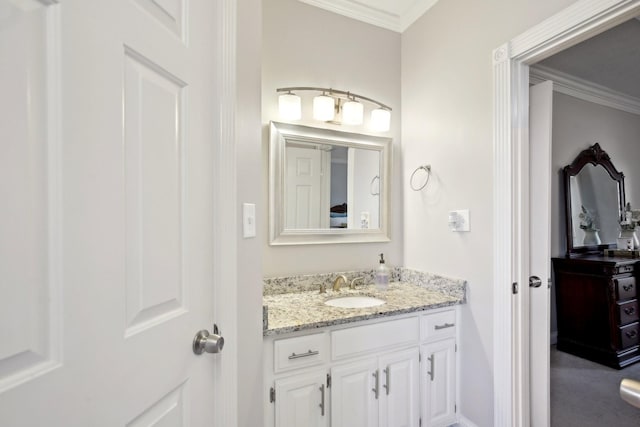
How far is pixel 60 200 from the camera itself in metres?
0.51

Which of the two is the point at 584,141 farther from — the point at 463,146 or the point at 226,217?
the point at 226,217

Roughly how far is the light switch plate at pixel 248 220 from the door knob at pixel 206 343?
352 mm

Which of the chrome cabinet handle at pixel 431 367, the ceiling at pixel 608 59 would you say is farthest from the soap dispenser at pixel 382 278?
the ceiling at pixel 608 59

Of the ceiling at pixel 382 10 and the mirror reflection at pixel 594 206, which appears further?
the mirror reflection at pixel 594 206

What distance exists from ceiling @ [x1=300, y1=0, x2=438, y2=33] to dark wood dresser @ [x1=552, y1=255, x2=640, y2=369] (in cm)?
261

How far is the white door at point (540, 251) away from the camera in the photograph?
5.22 ft

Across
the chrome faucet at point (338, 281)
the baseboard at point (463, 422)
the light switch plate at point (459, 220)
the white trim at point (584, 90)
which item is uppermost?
the white trim at point (584, 90)

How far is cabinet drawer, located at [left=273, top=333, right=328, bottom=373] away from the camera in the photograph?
138cm

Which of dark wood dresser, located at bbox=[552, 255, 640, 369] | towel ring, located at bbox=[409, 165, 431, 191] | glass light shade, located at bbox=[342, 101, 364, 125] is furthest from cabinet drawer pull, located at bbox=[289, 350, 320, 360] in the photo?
dark wood dresser, located at bbox=[552, 255, 640, 369]

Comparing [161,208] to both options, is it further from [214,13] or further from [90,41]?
[214,13]

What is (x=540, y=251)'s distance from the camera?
1.64 m

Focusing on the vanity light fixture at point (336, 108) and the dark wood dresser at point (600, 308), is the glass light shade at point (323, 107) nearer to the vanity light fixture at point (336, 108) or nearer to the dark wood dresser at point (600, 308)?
the vanity light fixture at point (336, 108)

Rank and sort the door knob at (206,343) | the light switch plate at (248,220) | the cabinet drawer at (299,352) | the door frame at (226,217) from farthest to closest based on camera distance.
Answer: the cabinet drawer at (299,352) < the light switch plate at (248,220) < the door frame at (226,217) < the door knob at (206,343)

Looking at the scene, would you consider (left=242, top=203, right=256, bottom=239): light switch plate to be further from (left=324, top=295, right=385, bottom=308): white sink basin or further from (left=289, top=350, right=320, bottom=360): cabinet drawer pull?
(left=324, top=295, right=385, bottom=308): white sink basin
